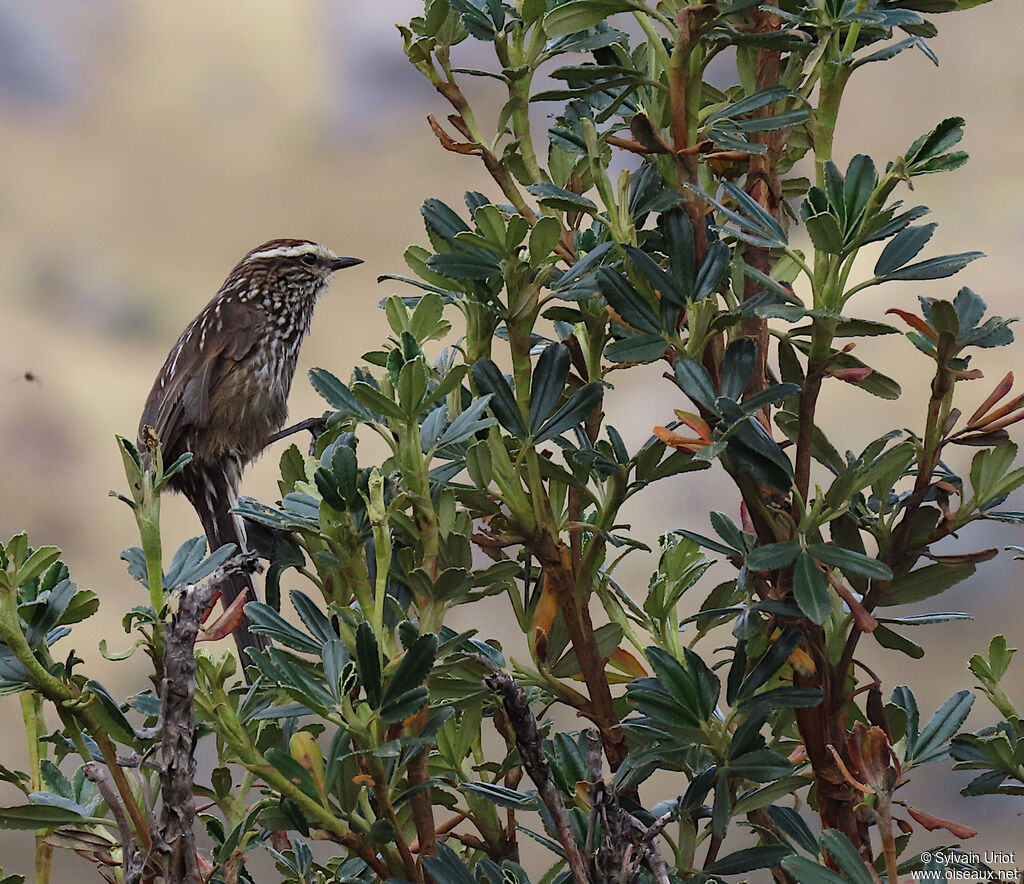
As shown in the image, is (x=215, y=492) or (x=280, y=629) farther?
(x=215, y=492)

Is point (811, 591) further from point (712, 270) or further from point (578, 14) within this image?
point (578, 14)

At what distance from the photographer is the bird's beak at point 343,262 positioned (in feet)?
5.80

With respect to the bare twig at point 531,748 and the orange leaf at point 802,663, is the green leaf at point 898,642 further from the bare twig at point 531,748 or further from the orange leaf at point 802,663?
the bare twig at point 531,748

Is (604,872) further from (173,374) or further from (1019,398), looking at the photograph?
(173,374)

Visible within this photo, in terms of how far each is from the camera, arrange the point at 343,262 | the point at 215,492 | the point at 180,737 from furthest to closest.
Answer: the point at 343,262, the point at 215,492, the point at 180,737

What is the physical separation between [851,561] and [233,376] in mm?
1266

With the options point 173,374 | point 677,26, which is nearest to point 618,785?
point 677,26

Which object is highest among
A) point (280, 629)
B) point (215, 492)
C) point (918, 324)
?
point (215, 492)

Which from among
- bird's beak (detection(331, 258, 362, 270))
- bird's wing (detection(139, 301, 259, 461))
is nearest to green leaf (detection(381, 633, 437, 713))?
bird's wing (detection(139, 301, 259, 461))

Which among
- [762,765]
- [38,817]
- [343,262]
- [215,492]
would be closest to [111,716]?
[38,817]

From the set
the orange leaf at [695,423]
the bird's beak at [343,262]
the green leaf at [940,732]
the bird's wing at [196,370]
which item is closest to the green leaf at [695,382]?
the orange leaf at [695,423]

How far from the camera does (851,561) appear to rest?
0.42 meters

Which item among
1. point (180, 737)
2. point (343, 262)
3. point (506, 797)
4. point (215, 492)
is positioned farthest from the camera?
point (343, 262)

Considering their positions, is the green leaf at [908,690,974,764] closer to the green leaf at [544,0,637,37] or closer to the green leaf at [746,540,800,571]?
the green leaf at [746,540,800,571]
